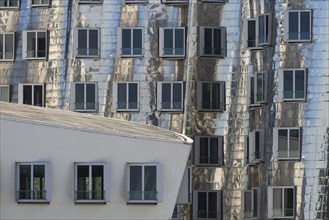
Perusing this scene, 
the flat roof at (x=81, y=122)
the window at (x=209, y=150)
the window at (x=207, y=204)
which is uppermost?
the flat roof at (x=81, y=122)

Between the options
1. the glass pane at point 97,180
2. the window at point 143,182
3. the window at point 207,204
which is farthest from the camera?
the window at point 207,204

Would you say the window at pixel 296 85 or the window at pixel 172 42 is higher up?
the window at pixel 172 42

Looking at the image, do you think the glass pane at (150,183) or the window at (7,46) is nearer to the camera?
the glass pane at (150,183)

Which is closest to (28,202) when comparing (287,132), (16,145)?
(16,145)

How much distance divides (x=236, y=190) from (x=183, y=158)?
22.2m

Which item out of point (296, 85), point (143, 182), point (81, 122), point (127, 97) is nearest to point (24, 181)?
point (81, 122)

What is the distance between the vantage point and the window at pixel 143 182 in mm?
63812

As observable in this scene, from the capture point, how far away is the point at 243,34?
287ft

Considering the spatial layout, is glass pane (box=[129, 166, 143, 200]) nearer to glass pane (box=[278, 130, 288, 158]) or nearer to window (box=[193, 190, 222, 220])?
glass pane (box=[278, 130, 288, 158])

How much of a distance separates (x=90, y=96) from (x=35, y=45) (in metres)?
3.60

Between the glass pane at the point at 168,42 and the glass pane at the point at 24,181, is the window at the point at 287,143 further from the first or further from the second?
the glass pane at the point at 24,181

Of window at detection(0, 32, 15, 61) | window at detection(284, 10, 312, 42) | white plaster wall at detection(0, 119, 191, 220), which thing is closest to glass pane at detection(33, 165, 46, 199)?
white plaster wall at detection(0, 119, 191, 220)

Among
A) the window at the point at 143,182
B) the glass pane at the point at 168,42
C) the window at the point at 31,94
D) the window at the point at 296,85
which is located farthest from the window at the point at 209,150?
the window at the point at 143,182

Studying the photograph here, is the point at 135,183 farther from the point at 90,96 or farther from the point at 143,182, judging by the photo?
the point at 90,96
